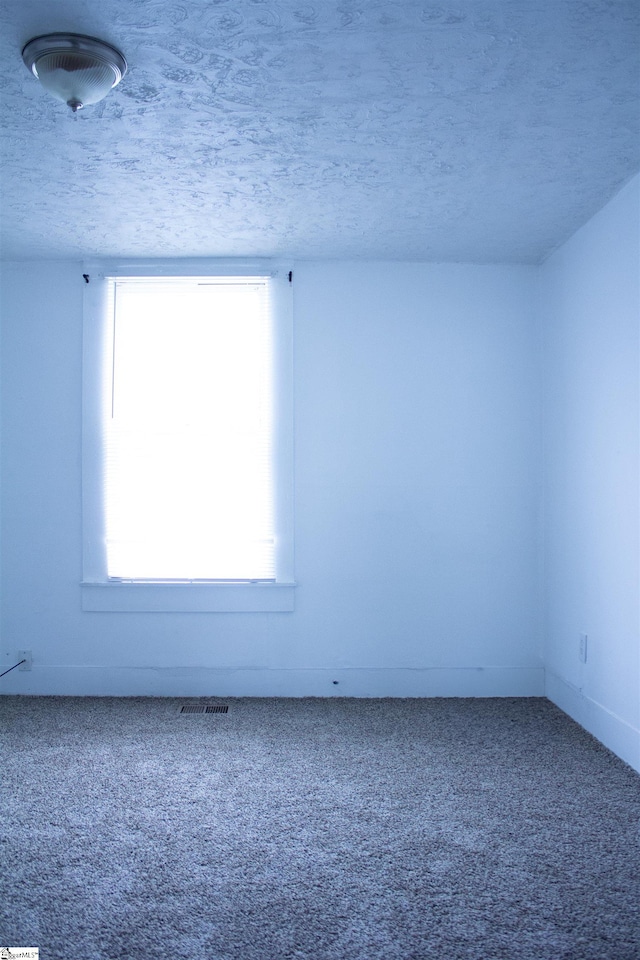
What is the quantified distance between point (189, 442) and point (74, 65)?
242cm

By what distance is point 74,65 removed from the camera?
217 cm

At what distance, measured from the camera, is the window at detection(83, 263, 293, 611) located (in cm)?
429

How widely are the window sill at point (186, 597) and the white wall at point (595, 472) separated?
5.77 feet

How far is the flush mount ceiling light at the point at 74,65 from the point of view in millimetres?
2113

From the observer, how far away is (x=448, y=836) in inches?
101

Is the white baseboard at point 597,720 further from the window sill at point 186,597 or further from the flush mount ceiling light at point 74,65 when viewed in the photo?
the flush mount ceiling light at point 74,65

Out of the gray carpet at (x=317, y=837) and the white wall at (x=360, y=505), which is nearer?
the gray carpet at (x=317, y=837)

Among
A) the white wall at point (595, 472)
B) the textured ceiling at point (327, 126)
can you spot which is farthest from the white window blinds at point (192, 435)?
the white wall at point (595, 472)

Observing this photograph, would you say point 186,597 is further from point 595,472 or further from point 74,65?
point 74,65

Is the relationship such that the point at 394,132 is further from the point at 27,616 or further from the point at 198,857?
the point at 27,616

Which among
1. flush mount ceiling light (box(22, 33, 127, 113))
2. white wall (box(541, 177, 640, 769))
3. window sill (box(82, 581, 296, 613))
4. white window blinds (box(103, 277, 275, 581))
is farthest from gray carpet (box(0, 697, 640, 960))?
flush mount ceiling light (box(22, 33, 127, 113))

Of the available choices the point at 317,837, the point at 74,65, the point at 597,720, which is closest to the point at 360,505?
the point at 597,720

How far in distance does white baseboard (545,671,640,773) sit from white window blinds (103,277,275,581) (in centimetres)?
196

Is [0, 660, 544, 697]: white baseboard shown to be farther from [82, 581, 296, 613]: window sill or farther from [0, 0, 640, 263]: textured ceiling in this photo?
[0, 0, 640, 263]: textured ceiling
